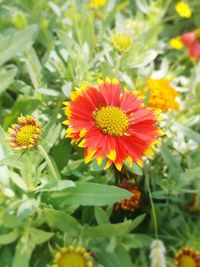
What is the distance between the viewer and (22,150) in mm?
925

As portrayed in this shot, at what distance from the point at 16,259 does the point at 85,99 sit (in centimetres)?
41

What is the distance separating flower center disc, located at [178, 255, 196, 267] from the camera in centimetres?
114

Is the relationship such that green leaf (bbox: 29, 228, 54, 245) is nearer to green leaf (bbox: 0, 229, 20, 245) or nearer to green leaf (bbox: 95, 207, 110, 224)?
green leaf (bbox: 0, 229, 20, 245)

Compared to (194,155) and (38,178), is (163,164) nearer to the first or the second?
(194,155)

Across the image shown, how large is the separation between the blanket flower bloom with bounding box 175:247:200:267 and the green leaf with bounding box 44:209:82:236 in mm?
273

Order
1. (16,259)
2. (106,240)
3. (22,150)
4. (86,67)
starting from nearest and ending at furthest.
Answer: (22,150), (16,259), (106,240), (86,67)

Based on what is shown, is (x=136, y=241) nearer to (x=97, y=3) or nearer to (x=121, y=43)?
(x=121, y=43)

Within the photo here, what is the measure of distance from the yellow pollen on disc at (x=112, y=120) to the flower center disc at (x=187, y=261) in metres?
0.40

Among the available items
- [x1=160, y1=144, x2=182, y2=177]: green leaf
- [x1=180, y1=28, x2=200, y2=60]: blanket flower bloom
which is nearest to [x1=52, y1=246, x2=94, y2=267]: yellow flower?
[x1=160, y1=144, x2=182, y2=177]: green leaf

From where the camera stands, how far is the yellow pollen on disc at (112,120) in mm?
998

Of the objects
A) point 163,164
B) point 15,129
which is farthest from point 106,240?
point 15,129

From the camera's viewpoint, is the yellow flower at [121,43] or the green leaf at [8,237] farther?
the yellow flower at [121,43]

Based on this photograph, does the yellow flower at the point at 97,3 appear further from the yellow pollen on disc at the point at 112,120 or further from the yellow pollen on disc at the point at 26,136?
the yellow pollen on disc at the point at 26,136

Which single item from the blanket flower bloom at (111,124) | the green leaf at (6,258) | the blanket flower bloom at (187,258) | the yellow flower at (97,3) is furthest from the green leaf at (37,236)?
the yellow flower at (97,3)
